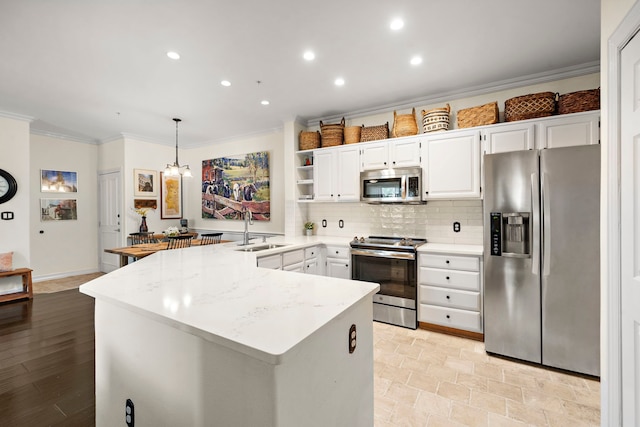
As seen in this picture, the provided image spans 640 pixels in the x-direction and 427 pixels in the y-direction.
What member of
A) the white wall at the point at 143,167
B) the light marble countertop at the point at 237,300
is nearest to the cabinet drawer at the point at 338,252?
the light marble countertop at the point at 237,300

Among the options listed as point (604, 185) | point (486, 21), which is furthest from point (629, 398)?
point (486, 21)

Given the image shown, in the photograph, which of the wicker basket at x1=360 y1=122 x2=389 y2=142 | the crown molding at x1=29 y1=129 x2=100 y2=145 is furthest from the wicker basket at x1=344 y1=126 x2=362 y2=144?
the crown molding at x1=29 y1=129 x2=100 y2=145

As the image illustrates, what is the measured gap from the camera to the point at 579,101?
9.12ft

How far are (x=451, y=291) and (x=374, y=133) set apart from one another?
84.2 inches

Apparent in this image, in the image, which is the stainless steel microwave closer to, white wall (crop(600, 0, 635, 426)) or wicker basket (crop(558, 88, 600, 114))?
wicker basket (crop(558, 88, 600, 114))

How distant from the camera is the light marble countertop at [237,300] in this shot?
0.94 m

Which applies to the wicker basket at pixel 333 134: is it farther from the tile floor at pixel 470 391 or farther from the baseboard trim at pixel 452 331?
the tile floor at pixel 470 391

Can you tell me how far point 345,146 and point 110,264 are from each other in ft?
17.2

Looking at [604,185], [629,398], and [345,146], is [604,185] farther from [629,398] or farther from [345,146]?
[345,146]

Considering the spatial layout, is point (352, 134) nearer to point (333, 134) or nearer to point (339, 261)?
A: point (333, 134)

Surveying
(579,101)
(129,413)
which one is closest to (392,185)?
(579,101)

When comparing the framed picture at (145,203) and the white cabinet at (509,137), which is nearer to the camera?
the white cabinet at (509,137)

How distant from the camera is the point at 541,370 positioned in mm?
2510

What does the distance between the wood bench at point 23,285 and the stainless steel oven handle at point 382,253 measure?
15.5ft
